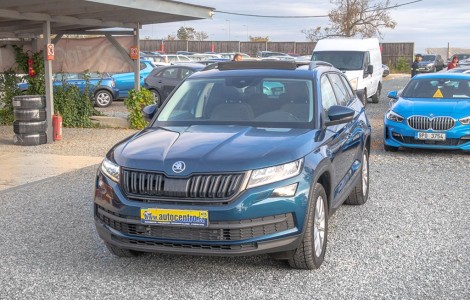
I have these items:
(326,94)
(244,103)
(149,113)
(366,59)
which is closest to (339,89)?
(326,94)

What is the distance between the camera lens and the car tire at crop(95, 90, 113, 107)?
67.3 feet

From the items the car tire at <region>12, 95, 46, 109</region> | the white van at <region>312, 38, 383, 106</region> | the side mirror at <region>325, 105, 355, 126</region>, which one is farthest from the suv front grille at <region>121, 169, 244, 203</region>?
the white van at <region>312, 38, 383, 106</region>

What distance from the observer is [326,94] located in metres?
6.20

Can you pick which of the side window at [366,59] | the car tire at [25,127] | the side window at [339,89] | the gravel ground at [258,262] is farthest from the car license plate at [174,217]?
the side window at [366,59]

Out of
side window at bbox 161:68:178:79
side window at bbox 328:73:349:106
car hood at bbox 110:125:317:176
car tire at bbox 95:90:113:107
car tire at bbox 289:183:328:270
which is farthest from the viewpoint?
car tire at bbox 95:90:113:107

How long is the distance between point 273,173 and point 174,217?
807 millimetres

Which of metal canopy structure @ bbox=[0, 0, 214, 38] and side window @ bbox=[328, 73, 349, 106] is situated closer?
side window @ bbox=[328, 73, 349, 106]

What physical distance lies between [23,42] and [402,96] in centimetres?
931

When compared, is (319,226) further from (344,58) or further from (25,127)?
(344,58)

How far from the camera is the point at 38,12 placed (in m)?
12.5

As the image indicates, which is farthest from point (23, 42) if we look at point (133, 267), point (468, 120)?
point (133, 267)

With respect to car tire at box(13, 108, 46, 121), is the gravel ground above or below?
below

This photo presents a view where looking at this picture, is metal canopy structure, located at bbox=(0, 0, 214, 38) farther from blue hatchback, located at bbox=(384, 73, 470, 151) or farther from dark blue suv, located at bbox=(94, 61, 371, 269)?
dark blue suv, located at bbox=(94, 61, 371, 269)

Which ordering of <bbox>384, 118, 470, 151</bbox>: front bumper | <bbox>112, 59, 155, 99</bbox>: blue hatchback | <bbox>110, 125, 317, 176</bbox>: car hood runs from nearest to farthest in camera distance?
<bbox>110, 125, 317, 176</bbox>: car hood, <bbox>384, 118, 470, 151</bbox>: front bumper, <bbox>112, 59, 155, 99</bbox>: blue hatchback
